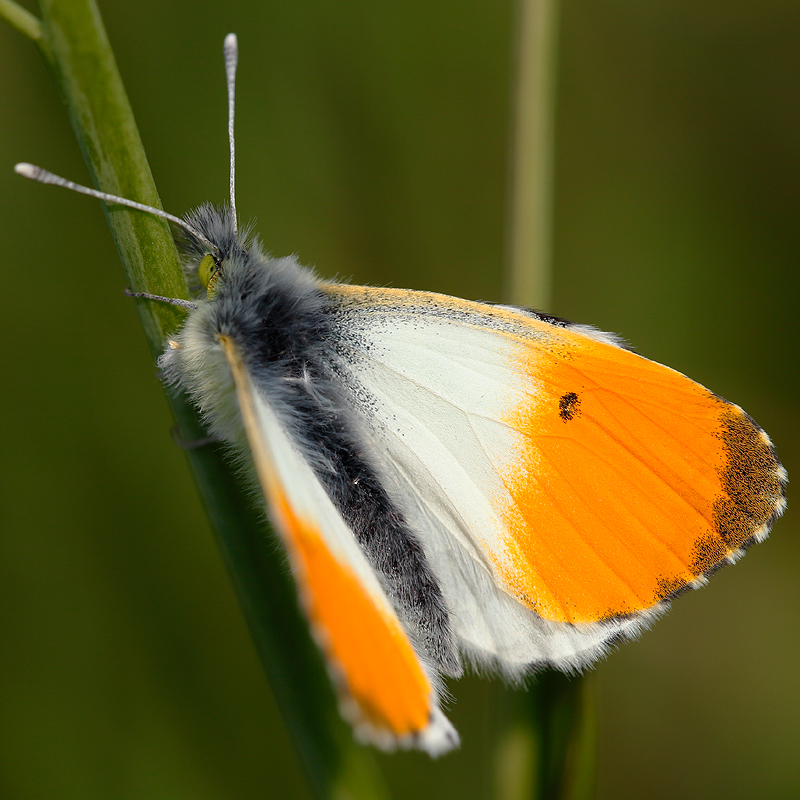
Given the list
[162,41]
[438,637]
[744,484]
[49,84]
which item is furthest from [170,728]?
[162,41]

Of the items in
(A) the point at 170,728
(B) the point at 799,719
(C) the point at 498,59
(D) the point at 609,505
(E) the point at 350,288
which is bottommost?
(B) the point at 799,719

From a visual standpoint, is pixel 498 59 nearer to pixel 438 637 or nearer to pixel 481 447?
pixel 481 447

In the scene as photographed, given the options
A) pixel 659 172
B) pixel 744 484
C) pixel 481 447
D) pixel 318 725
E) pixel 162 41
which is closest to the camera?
pixel 318 725

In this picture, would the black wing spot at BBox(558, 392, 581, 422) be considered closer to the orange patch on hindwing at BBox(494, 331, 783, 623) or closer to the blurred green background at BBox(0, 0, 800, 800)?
the orange patch on hindwing at BBox(494, 331, 783, 623)

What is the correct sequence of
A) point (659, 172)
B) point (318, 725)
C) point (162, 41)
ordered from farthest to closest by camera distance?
point (659, 172) → point (162, 41) → point (318, 725)

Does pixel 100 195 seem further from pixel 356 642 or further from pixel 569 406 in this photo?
pixel 569 406

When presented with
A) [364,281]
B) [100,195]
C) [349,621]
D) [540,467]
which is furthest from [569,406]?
[364,281]
